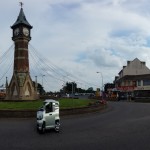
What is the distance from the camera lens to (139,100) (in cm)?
7606

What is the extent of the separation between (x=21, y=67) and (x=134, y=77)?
5538cm

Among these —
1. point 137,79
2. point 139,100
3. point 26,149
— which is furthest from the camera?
point 137,79

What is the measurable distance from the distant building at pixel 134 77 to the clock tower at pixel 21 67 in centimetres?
4828

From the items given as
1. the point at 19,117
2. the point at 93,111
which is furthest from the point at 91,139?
the point at 93,111

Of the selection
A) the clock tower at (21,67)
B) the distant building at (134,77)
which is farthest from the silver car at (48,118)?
the distant building at (134,77)

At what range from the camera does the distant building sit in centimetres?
10025

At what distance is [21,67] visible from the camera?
188 feet

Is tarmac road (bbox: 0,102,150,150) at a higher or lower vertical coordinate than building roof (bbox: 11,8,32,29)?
lower

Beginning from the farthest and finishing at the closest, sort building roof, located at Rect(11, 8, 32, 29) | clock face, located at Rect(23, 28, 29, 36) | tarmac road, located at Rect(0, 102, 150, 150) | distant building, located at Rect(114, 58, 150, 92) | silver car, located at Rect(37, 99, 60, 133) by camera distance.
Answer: distant building, located at Rect(114, 58, 150, 92) < building roof, located at Rect(11, 8, 32, 29) < clock face, located at Rect(23, 28, 29, 36) < silver car, located at Rect(37, 99, 60, 133) < tarmac road, located at Rect(0, 102, 150, 150)

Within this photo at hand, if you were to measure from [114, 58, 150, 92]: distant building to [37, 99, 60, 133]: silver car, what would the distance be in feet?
252

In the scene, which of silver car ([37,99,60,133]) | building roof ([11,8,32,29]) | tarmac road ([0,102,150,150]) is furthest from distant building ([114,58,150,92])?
silver car ([37,99,60,133])

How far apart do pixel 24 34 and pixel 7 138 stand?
3948cm

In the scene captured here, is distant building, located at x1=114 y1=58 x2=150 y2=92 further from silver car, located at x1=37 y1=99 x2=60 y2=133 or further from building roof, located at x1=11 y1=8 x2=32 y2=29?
silver car, located at x1=37 y1=99 x2=60 y2=133

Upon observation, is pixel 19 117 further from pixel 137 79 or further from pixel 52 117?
pixel 137 79
